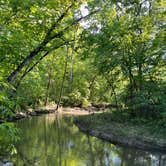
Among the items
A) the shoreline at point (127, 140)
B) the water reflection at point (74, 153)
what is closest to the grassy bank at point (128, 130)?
the shoreline at point (127, 140)

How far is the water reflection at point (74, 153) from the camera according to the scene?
1069 centimetres

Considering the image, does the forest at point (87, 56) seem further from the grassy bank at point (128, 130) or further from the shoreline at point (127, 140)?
the shoreline at point (127, 140)

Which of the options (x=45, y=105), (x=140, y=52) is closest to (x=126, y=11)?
(x=140, y=52)

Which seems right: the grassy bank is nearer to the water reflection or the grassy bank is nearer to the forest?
the forest

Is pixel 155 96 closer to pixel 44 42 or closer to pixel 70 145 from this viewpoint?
pixel 70 145

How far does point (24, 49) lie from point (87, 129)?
11741mm

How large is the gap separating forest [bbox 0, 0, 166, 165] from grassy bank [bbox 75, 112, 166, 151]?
13cm

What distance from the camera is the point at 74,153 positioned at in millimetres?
12117

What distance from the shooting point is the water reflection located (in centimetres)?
1069

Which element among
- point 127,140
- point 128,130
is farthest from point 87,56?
point 128,130

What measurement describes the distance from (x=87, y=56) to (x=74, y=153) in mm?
4898

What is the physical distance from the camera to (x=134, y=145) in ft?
42.9

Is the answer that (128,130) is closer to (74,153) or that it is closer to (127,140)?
(127,140)

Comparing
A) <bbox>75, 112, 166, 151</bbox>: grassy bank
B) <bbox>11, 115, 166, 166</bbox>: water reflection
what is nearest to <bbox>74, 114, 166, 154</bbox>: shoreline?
<bbox>75, 112, 166, 151</bbox>: grassy bank
